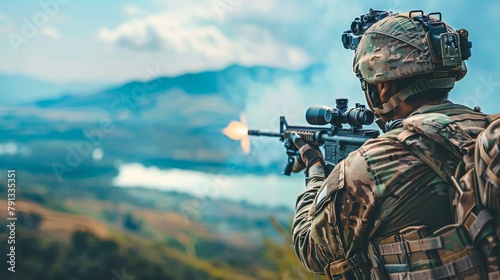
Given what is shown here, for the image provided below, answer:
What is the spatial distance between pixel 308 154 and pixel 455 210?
1.95 m

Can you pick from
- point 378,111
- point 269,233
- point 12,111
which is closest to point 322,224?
point 378,111

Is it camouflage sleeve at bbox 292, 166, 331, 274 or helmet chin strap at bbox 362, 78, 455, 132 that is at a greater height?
helmet chin strap at bbox 362, 78, 455, 132

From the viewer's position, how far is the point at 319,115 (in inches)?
205

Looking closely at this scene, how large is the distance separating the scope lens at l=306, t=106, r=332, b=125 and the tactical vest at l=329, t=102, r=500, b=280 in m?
1.59

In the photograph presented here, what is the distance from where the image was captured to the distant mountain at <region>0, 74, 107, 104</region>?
34.8ft

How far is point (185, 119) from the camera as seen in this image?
11352mm

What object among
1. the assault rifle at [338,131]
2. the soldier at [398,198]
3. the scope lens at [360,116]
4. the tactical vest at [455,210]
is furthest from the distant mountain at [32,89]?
the tactical vest at [455,210]

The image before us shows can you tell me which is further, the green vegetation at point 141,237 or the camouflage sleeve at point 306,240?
the green vegetation at point 141,237

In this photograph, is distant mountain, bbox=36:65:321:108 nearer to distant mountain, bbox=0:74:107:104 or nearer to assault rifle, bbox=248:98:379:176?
distant mountain, bbox=0:74:107:104

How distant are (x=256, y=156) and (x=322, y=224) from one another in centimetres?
732

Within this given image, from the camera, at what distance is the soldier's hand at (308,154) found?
5074 mm

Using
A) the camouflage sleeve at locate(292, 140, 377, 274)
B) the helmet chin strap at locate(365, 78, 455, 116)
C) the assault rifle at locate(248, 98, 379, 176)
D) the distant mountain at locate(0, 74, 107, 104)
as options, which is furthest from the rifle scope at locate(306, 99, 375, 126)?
the distant mountain at locate(0, 74, 107, 104)

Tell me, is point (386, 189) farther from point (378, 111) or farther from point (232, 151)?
point (232, 151)

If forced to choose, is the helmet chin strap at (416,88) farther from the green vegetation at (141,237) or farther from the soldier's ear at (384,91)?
the green vegetation at (141,237)
